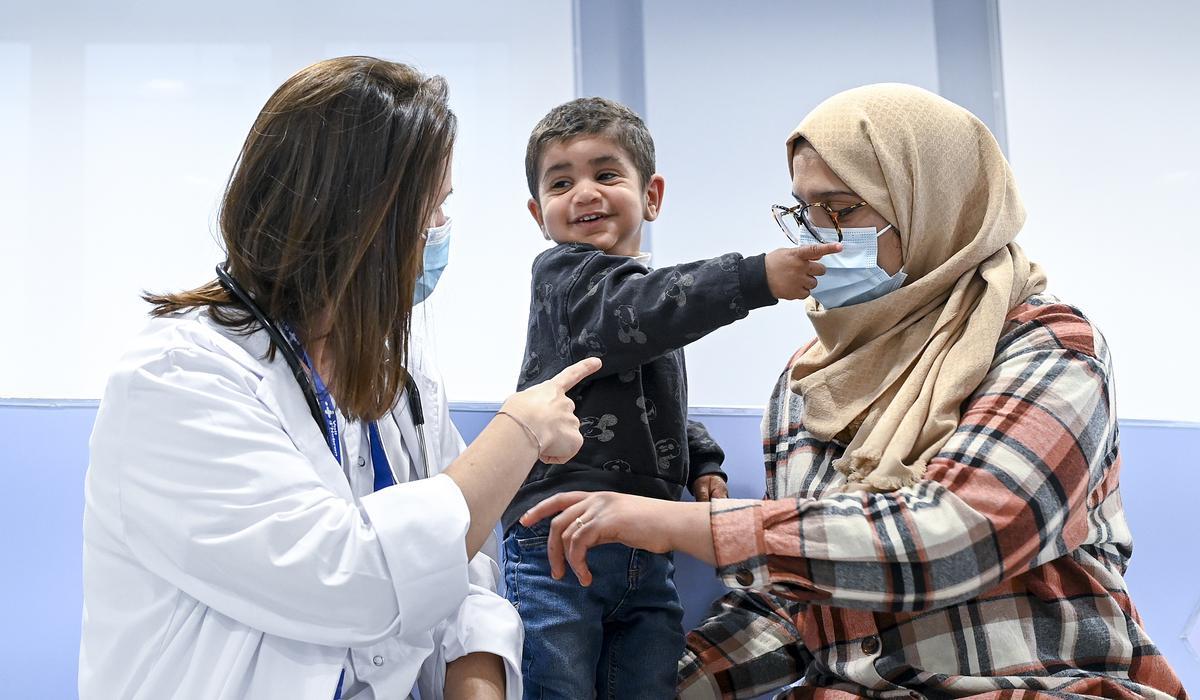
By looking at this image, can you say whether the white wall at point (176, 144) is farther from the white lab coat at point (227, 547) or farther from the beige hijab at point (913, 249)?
the white lab coat at point (227, 547)

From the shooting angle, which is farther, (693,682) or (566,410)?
(693,682)

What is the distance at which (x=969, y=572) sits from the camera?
1455 mm

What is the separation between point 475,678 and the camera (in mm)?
1553

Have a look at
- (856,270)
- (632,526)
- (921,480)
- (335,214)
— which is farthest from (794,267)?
(335,214)

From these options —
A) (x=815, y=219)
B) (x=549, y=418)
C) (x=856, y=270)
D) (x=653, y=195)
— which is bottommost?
(x=549, y=418)

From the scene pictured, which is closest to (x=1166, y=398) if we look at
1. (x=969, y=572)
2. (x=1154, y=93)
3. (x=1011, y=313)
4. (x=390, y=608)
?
(x=1154, y=93)

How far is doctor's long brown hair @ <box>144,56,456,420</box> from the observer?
1444 millimetres

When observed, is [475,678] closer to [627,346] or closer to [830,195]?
[627,346]

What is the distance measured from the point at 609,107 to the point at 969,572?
46.8 inches

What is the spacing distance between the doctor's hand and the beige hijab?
473 mm

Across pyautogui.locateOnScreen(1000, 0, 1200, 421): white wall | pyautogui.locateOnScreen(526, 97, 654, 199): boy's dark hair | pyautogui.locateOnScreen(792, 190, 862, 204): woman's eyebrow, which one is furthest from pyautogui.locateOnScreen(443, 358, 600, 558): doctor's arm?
pyautogui.locateOnScreen(1000, 0, 1200, 421): white wall

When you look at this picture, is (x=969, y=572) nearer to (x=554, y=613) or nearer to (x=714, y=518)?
(x=714, y=518)

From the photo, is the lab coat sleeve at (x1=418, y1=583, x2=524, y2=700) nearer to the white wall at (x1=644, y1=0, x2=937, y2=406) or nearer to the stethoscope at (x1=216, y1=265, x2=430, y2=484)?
the stethoscope at (x1=216, y1=265, x2=430, y2=484)

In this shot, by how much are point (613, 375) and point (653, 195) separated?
517 millimetres
